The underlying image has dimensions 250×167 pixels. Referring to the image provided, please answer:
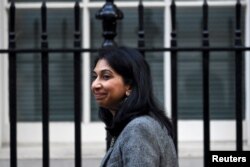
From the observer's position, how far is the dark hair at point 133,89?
2594 mm

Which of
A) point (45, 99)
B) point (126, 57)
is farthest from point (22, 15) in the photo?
point (126, 57)

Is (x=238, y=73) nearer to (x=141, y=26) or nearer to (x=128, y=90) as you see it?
(x=141, y=26)

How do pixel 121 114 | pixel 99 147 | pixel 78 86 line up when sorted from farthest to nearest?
pixel 99 147 → pixel 78 86 → pixel 121 114

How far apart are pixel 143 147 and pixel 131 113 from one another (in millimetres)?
158

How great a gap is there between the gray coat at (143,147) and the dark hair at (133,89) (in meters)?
0.04

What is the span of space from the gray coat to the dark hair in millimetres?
42

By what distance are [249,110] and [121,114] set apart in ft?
7.70

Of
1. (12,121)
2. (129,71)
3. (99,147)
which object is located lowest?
(99,147)

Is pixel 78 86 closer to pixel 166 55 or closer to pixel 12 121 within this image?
pixel 12 121

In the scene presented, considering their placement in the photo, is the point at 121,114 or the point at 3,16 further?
the point at 3,16

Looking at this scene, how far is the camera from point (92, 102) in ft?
16.0

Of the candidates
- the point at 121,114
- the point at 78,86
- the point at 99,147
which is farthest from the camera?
the point at 99,147

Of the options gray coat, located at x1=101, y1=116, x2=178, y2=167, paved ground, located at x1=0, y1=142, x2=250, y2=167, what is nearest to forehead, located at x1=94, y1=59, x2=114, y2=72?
gray coat, located at x1=101, y1=116, x2=178, y2=167

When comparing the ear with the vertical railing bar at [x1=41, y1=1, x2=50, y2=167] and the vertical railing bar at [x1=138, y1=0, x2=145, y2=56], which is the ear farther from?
the vertical railing bar at [x1=41, y1=1, x2=50, y2=167]
